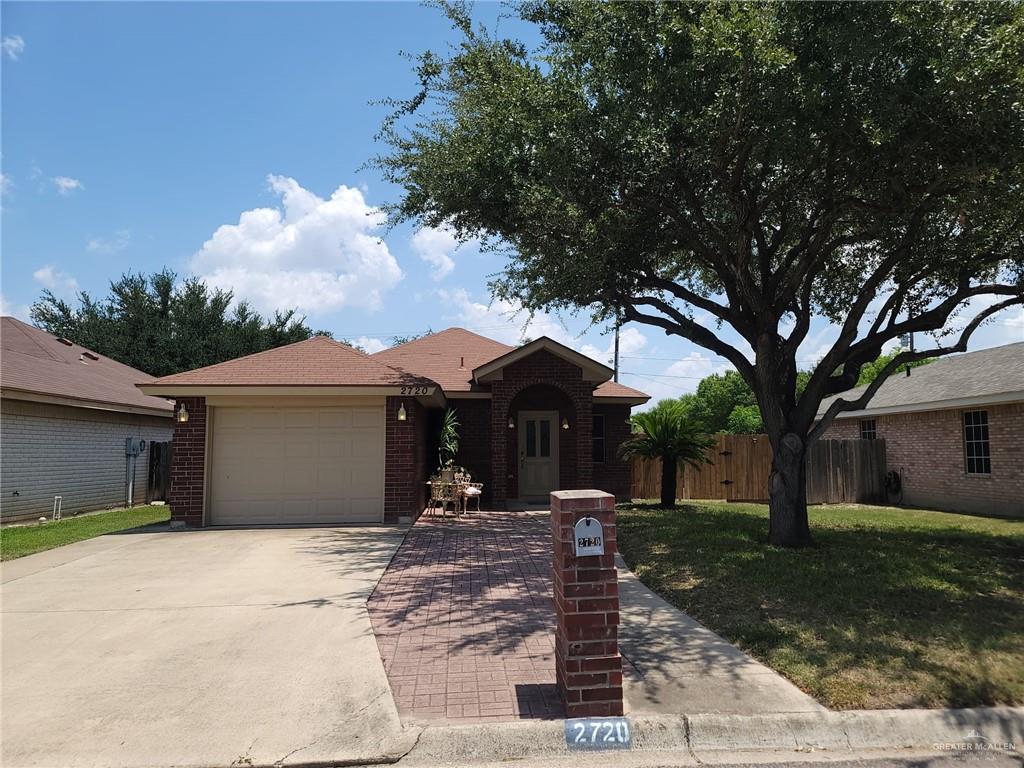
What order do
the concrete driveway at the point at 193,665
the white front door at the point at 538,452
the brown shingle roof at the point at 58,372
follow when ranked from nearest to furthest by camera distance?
1. the concrete driveway at the point at 193,665
2. the brown shingle roof at the point at 58,372
3. the white front door at the point at 538,452

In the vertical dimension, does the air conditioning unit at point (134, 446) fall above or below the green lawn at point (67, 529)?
above

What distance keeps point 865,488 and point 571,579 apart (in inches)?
665

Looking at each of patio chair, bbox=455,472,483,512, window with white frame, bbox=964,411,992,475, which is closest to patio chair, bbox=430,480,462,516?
patio chair, bbox=455,472,483,512

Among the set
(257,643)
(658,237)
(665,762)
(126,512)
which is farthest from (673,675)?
(126,512)

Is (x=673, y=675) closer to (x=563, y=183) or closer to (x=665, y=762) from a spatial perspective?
(x=665, y=762)

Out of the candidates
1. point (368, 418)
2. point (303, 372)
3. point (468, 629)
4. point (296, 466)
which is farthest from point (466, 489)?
point (468, 629)

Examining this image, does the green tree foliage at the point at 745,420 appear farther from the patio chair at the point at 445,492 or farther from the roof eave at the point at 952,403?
the patio chair at the point at 445,492

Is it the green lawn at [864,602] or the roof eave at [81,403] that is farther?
Result: the roof eave at [81,403]

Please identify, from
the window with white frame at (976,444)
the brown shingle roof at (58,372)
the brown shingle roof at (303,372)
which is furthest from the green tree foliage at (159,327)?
the window with white frame at (976,444)

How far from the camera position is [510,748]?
3.92 meters

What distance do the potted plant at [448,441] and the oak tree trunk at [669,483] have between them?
5003 mm

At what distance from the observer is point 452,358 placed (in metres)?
19.3

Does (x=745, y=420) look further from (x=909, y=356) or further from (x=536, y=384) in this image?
(x=909, y=356)

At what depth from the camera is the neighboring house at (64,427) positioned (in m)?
12.9
